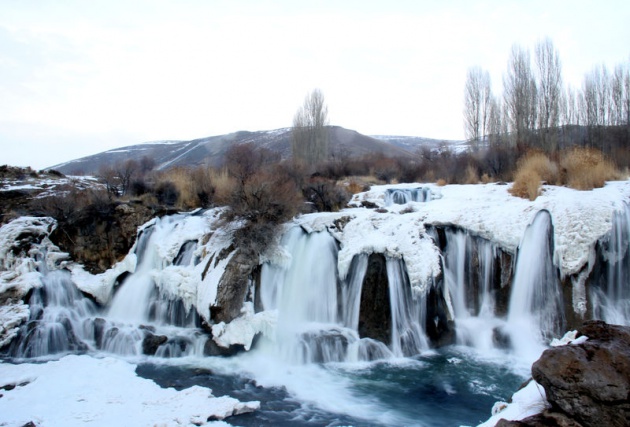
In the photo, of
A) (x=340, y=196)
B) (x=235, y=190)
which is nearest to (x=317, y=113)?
(x=340, y=196)

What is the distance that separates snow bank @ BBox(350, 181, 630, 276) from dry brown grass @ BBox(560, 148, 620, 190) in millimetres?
331

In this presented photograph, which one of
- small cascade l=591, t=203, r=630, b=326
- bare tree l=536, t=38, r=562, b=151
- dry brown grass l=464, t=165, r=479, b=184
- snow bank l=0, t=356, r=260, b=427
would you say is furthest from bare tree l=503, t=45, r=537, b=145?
snow bank l=0, t=356, r=260, b=427

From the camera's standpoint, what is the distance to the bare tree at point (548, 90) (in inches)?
957

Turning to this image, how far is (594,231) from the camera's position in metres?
9.42

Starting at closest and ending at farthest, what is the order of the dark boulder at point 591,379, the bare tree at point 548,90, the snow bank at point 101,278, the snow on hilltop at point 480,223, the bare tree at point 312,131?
1. the dark boulder at point 591,379
2. the snow on hilltop at point 480,223
3. the snow bank at point 101,278
4. the bare tree at point 548,90
5. the bare tree at point 312,131

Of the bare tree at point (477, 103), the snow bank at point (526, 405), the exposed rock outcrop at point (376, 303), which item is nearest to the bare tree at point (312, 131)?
the bare tree at point (477, 103)

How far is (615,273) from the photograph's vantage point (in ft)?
30.8

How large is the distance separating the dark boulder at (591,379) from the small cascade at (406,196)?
1124 cm

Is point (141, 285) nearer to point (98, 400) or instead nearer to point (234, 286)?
point (234, 286)

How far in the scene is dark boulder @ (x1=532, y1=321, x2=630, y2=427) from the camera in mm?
3336

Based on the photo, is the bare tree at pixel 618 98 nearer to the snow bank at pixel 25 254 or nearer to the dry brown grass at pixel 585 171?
the dry brown grass at pixel 585 171

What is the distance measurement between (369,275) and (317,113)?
23.7 meters

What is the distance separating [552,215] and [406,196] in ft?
19.4

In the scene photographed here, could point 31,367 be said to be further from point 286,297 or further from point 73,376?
point 286,297
